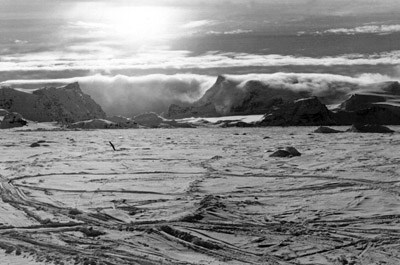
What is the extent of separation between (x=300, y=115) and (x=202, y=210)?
105552mm

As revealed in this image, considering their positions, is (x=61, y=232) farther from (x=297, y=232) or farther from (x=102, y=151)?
(x=102, y=151)

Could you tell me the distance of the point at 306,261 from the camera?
1875 centimetres

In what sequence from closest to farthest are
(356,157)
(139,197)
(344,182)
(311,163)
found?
(139,197)
(344,182)
(311,163)
(356,157)

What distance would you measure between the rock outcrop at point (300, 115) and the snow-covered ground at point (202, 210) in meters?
81.4

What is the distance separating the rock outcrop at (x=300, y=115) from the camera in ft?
407

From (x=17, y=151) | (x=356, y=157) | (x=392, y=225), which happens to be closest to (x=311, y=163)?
(x=356, y=157)

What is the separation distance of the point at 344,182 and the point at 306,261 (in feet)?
44.7

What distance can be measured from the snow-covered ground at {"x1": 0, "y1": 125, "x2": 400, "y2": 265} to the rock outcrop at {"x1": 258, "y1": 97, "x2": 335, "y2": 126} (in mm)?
81355

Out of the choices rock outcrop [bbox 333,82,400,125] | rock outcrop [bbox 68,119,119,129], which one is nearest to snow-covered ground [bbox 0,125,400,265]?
rock outcrop [bbox 68,119,119,129]

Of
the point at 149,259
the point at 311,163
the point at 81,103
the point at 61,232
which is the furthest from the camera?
the point at 81,103

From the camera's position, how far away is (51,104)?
145 m

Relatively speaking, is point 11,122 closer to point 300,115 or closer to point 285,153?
point 300,115

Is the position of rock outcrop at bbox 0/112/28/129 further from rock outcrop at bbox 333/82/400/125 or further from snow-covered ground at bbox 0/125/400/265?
rock outcrop at bbox 333/82/400/125

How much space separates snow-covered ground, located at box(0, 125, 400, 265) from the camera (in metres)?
19.5
